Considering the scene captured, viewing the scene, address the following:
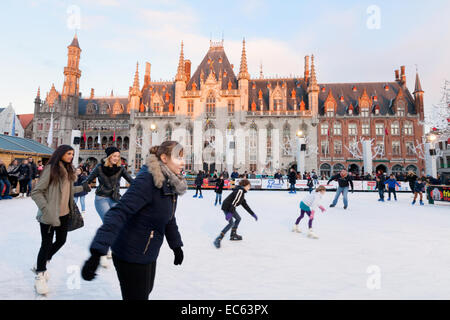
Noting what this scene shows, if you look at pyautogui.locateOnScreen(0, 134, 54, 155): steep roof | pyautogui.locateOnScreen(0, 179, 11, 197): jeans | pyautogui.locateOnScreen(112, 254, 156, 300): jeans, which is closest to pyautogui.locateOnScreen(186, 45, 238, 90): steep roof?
pyautogui.locateOnScreen(0, 134, 54, 155): steep roof

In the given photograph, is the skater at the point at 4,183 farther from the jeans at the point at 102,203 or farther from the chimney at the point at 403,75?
the chimney at the point at 403,75

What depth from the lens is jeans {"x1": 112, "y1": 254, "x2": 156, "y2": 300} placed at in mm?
1522

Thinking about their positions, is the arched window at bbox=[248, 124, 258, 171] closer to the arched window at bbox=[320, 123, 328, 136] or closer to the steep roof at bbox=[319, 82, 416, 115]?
the arched window at bbox=[320, 123, 328, 136]

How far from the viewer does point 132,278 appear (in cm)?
153

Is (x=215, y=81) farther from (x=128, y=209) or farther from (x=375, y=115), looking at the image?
(x=128, y=209)

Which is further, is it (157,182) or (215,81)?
(215,81)

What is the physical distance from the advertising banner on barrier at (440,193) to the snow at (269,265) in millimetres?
7117

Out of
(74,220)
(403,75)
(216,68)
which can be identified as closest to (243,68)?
(216,68)

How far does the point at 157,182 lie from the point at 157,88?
38676 millimetres

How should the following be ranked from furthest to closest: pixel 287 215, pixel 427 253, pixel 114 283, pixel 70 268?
pixel 287 215, pixel 427 253, pixel 70 268, pixel 114 283

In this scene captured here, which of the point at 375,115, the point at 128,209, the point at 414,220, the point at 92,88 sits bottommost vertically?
the point at 414,220

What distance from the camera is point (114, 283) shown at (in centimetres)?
284

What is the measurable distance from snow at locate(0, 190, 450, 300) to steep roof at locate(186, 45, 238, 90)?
30.1 meters
